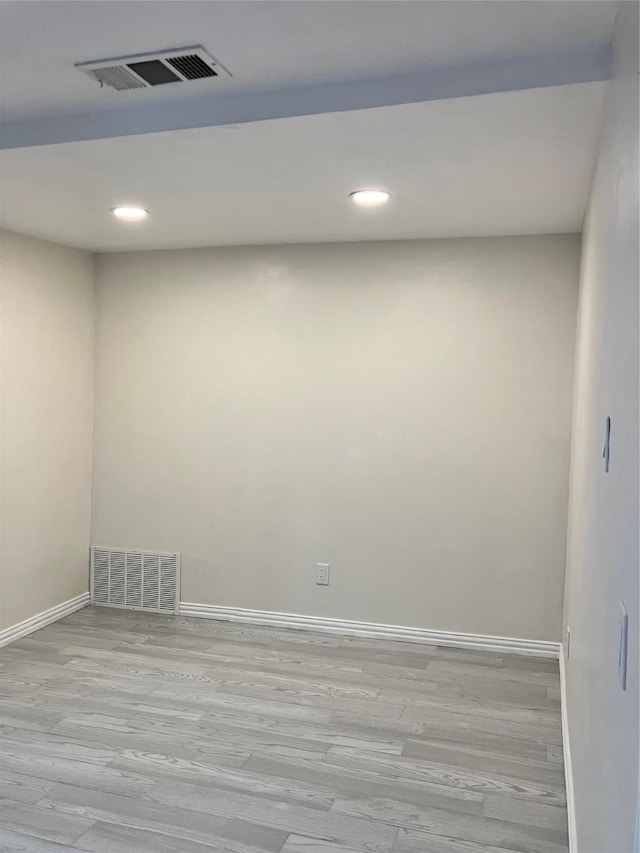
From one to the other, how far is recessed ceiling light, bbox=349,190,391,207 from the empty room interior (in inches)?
1.1

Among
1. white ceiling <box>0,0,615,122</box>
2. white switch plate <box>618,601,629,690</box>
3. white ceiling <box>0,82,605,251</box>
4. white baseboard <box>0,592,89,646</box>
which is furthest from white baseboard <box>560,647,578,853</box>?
white baseboard <box>0,592,89,646</box>

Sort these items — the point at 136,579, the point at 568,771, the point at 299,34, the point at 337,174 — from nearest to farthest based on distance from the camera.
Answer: the point at 299,34 < the point at 568,771 < the point at 337,174 < the point at 136,579

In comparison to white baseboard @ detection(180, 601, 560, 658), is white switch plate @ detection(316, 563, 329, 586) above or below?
above

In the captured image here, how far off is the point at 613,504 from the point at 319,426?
2.74 meters

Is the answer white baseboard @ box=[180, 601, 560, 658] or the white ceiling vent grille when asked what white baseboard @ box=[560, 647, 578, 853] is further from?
the white ceiling vent grille

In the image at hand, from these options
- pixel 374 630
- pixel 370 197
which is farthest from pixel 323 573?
pixel 370 197

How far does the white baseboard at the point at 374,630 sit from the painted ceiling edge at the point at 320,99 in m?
2.77

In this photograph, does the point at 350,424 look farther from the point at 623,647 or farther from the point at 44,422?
the point at 623,647

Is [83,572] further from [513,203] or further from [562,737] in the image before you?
[513,203]

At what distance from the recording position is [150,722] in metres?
3.01

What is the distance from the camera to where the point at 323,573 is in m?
4.13

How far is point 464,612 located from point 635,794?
305 centimetres

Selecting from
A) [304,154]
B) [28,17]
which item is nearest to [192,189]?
[304,154]

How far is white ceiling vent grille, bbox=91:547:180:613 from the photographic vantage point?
440cm
